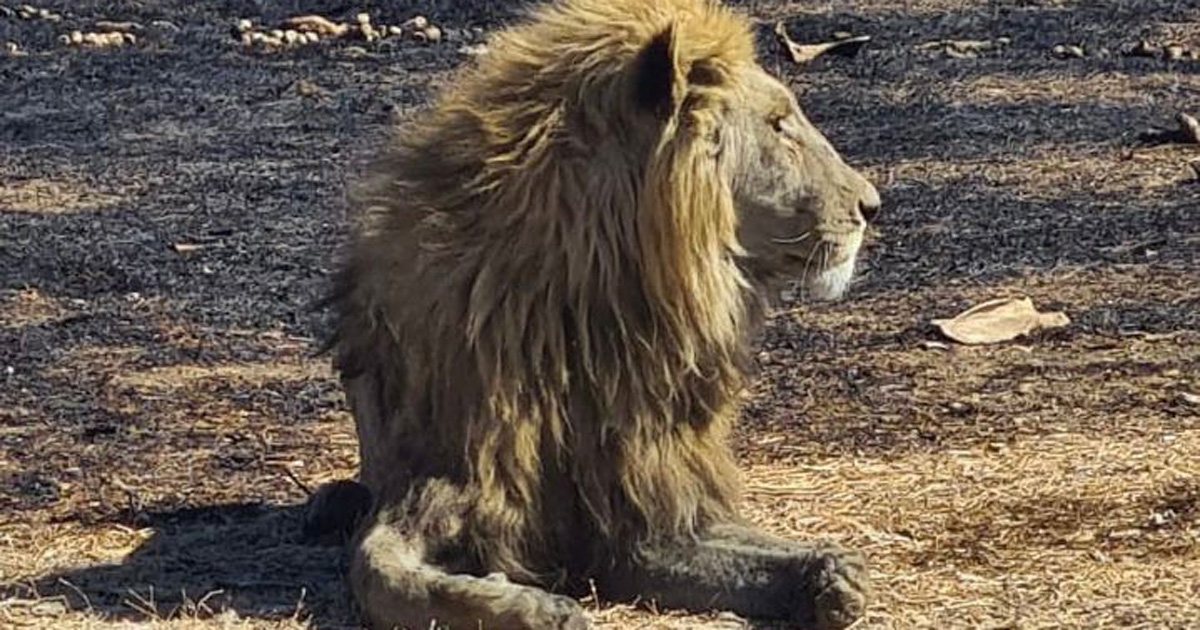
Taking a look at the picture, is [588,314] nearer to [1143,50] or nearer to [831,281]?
[831,281]

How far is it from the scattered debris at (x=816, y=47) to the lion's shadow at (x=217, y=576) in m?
7.23

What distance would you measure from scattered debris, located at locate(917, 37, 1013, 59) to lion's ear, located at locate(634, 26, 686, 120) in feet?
26.4

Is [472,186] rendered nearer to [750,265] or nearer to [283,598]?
[750,265]

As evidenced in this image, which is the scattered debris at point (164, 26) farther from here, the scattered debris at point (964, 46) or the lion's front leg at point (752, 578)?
the lion's front leg at point (752, 578)

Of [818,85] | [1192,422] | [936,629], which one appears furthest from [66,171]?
[936,629]

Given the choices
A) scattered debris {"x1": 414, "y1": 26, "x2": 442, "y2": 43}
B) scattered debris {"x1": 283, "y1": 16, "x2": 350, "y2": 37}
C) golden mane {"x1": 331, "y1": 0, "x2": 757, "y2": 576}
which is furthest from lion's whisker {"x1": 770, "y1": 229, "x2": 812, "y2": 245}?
scattered debris {"x1": 283, "y1": 16, "x2": 350, "y2": 37}

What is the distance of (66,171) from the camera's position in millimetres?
10930

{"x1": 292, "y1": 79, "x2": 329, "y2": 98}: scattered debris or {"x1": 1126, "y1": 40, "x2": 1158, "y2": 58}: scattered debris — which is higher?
{"x1": 1126, "y1": 40, "x2": 1158, "y2": 58}: scattered debris

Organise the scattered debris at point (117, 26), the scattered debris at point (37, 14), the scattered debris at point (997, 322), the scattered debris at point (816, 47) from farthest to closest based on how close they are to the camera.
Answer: the scattered debris at point (37, 14) < the scattered debris at point (117, 26) < the scattered debris at point (816, 47) < the scattered debris at point (997, 322)

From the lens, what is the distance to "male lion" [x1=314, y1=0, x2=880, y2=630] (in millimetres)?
4805

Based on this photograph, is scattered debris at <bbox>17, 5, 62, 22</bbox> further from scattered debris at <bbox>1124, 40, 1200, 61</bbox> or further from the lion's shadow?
the lion's shadow

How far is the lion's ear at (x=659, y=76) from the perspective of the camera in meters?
4.76

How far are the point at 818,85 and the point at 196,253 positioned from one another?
401 cm

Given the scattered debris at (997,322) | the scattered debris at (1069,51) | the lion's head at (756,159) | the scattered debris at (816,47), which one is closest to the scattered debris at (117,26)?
the scattered debris at (816,47)
